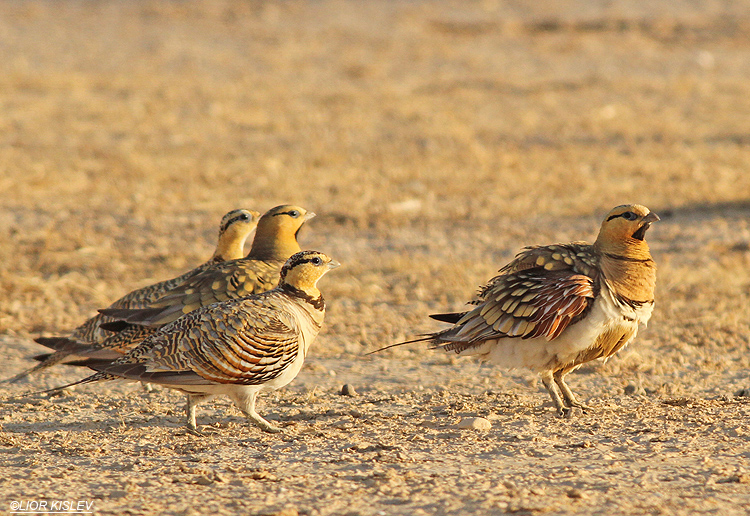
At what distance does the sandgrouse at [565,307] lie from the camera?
214 inches

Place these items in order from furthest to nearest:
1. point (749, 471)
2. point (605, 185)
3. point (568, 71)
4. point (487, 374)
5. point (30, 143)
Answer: point (568, 71), point (30, 143), point (605, 185), point (487, 374), point (749, 471)

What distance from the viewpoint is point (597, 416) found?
221 inches

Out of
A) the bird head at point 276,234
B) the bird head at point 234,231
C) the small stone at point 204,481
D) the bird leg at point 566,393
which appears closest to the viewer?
the small stone at point 204,481

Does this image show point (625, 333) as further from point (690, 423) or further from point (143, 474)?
point (143, 474)

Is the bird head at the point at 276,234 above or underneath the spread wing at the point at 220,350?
above

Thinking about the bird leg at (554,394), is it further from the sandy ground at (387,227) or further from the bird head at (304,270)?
the bird head at (304,270)

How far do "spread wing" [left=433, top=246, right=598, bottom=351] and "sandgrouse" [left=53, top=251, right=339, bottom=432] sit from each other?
97 cm

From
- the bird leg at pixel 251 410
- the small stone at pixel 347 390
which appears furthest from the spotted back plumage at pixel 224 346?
the small stone at pixel 347 390

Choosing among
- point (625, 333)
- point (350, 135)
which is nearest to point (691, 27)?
point (350, 135)

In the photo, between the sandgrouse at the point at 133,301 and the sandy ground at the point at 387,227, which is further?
the sandgrouse at the point at 133,301

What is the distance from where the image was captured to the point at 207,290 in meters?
6.10

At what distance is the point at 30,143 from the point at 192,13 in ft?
49.1

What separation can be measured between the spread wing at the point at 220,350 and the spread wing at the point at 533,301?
1.05 metres

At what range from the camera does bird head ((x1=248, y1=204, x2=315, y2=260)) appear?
6836 millimetres
